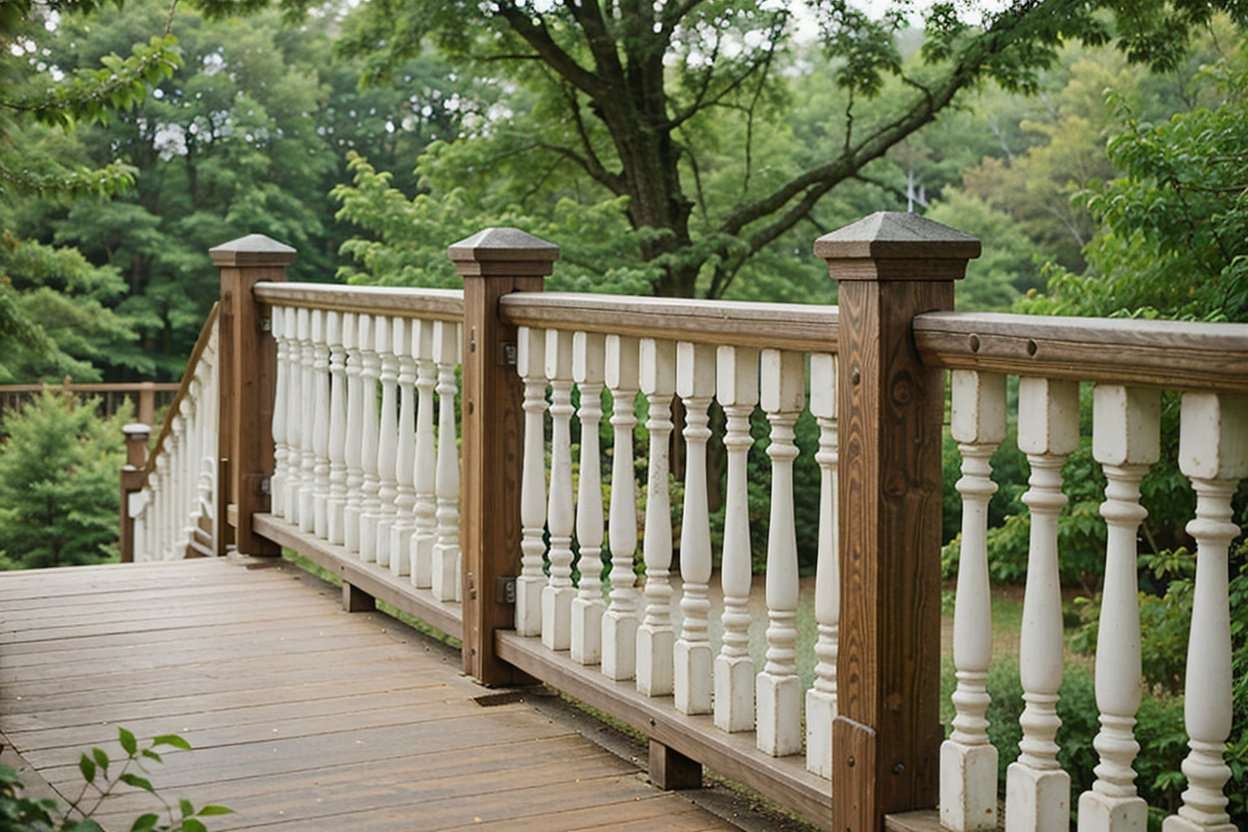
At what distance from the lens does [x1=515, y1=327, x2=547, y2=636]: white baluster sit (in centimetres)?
417

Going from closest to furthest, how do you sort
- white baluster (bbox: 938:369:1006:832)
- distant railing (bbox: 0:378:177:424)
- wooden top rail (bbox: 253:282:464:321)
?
white baluster (bbox: 938:369:1006:832) < wooden top rail (bbox: 253:282:464:321) < distant railing (bbox: 0:378:177:424)

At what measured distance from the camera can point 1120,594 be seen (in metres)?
2.36

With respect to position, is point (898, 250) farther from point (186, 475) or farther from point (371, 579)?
point (186, 475)

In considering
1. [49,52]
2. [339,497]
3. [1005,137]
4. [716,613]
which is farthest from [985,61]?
[49,52]

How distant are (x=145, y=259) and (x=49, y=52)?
14.0 feet

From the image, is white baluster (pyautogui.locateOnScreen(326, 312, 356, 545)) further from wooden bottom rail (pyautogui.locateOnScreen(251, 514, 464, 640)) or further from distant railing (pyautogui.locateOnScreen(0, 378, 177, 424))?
distant railing (pyautogui.locateOnScreen(0, 378, 177, 424))

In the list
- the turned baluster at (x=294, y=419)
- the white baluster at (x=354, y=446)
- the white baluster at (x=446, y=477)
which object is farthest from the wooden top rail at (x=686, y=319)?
the turned baluster at (x=294, y=419)

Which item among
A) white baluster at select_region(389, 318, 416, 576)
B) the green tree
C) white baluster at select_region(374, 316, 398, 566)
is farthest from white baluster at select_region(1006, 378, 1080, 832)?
the green tree

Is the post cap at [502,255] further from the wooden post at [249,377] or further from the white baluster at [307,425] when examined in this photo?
the wooden post at [249,377]

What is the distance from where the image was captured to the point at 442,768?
363 cm

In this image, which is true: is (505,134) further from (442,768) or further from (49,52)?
(49,52)

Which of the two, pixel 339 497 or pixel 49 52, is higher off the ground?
pixel 49 52

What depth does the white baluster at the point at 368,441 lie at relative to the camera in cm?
522

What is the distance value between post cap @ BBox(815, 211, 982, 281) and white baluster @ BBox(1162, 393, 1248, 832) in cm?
62
